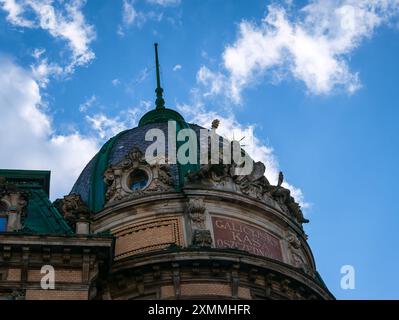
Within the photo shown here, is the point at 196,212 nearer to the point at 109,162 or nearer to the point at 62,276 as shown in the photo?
the point at 109,162

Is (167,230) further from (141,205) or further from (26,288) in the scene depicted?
(26,288)

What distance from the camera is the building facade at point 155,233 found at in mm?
25438

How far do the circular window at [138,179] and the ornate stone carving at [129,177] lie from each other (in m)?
0.09

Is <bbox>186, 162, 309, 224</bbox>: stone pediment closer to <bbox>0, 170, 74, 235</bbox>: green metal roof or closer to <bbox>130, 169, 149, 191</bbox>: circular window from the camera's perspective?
<bbox>130, 169, 149, 191</bbox>: circular window

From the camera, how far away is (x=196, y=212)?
3175 centimetres

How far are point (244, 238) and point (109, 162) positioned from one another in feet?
24.3

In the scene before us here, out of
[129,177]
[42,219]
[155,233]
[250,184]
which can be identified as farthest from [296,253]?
[42,219]

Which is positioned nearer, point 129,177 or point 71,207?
point 71,207

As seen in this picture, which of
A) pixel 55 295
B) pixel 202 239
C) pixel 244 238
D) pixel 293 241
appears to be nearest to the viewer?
pixel 55 295

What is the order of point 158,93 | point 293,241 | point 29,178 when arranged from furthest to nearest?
point 158,93 → point 293,241 → point 29,178

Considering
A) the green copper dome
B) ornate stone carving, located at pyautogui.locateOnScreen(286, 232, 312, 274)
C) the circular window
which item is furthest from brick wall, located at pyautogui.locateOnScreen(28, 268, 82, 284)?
the green copper dome

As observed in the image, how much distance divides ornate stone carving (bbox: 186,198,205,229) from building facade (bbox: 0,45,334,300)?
0.04 m
